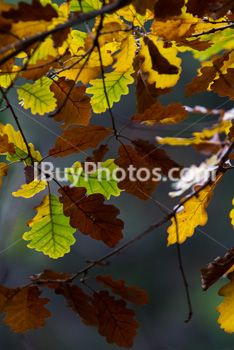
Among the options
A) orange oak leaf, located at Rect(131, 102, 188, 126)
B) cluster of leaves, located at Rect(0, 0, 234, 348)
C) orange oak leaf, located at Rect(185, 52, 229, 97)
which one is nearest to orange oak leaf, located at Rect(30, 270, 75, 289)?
cluster of leaves, located at Rect(0, 0, 234, 348)

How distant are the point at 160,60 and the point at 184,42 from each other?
13 cm

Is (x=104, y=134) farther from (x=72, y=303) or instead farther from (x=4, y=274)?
(x=4, y=274)

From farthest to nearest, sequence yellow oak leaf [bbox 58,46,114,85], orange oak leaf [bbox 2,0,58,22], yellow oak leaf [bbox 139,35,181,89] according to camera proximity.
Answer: yellow oak leaf [bbox 58,46,114,85], yellow oak leaf [bbox 139,35,181,89], orange oak leaf [bbox 2,0,58,22]

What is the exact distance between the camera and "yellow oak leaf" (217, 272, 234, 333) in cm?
59

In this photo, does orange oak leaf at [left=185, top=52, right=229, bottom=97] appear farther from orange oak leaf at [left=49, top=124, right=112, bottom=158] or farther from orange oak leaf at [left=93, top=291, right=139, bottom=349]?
orange oak leaf at [left=93, top=291, right=139, bottom=349]

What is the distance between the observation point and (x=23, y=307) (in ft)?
1.61

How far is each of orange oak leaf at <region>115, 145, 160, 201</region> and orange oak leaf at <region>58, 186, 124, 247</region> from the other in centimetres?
5

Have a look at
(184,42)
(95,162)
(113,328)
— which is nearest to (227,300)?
(113,328)

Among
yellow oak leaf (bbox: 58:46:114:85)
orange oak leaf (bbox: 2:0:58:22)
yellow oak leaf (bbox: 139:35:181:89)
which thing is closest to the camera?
orange oak leaf (bbox: 2:0:58:22)

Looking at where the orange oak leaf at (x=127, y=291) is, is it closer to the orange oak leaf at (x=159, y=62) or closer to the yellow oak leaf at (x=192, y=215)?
the yellow oak leaf at (x=192, y=215)

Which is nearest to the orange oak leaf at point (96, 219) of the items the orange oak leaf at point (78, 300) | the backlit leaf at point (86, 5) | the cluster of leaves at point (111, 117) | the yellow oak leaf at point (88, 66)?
the cluster of leaves at point (111, 117)

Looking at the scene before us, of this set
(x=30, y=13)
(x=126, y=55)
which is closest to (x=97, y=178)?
(x=126, y=55)

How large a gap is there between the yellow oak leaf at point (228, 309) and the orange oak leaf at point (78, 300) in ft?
0.79

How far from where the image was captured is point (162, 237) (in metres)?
2.26
